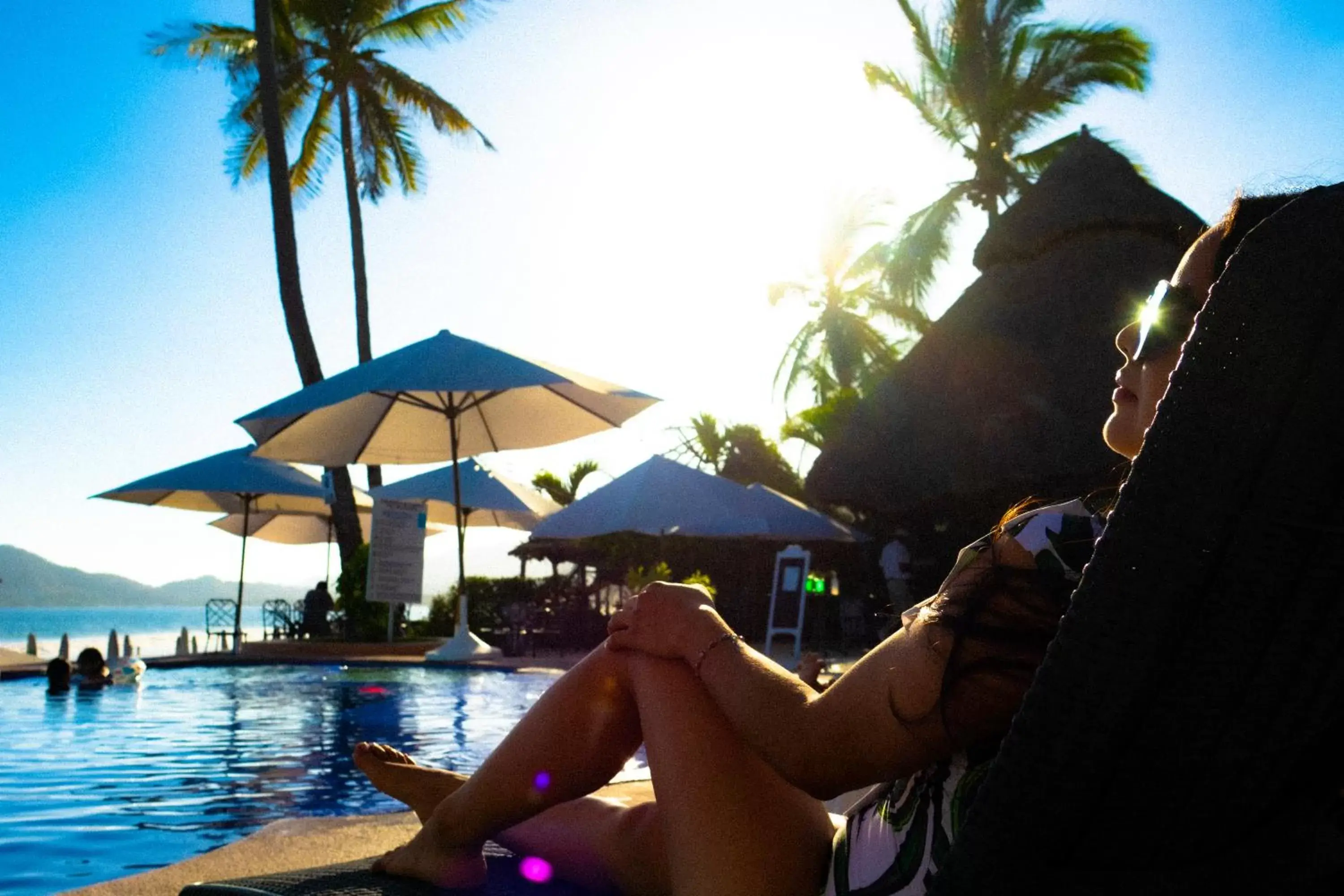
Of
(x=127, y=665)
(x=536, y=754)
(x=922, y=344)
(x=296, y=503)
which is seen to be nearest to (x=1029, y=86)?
(x=922, y=344)

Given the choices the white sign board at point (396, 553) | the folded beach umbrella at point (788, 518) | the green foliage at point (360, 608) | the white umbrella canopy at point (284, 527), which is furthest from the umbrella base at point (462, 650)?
the white umbrella canopy at point (284, 527)

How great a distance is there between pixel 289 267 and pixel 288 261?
0.29 ft

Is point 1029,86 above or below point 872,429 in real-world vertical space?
above

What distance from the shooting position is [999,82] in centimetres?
2052

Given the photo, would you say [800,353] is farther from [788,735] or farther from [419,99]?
[788,735]

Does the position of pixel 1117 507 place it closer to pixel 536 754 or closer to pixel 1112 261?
pixel 536 754

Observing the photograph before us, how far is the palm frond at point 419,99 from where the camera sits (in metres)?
18.6

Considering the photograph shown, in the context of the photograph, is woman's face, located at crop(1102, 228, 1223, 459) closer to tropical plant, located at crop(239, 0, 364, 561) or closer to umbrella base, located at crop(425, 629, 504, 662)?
umbrella base, located at crop(425, 629, 504, 662)

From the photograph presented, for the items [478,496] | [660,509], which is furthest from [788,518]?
[478,496]

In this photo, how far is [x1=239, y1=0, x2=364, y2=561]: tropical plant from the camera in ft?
46.6

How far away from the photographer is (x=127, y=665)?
8938 mm

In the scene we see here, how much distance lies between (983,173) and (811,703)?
21.7m

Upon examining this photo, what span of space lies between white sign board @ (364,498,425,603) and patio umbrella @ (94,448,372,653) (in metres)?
1.78

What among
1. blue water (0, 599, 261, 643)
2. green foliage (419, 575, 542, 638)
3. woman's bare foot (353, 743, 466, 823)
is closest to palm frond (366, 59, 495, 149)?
Answer: green foliage (419, 575, 542, 638)
